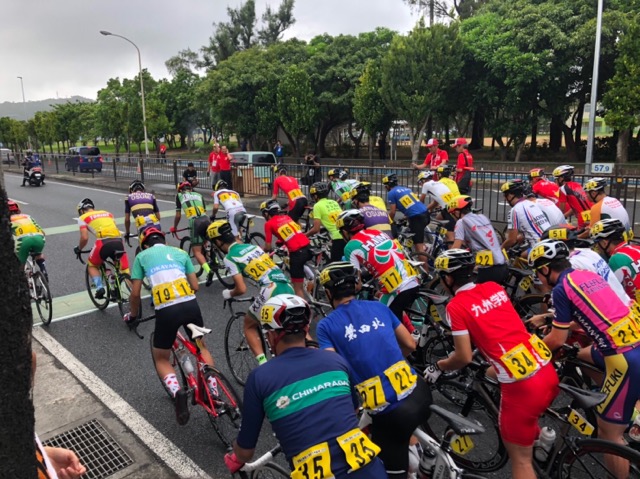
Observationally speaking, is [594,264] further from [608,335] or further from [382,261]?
[382,261]

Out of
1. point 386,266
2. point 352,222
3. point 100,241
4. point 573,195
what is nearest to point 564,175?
point 573,195

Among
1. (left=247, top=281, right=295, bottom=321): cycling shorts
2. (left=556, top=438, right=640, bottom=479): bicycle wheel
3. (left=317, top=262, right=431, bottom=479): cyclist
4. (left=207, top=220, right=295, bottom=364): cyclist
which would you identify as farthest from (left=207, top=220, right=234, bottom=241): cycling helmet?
(left=556, top=438, right=640, bottom=479): bicycle wheel

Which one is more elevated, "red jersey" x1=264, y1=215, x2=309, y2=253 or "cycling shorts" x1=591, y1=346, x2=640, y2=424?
"red jersey" x1=264, y1=215, x2=309, y2=253

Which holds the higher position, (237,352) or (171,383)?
(171,383)

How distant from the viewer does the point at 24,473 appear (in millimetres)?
1588

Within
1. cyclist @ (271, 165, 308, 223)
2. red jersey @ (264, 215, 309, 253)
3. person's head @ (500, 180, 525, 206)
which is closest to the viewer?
red jersey @ (264, 215, 309, 253)

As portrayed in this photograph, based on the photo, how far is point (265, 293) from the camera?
4.91m

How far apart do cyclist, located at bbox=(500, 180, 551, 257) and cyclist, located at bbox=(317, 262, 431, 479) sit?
168 inches

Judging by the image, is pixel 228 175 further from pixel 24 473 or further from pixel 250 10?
pixel 250 10

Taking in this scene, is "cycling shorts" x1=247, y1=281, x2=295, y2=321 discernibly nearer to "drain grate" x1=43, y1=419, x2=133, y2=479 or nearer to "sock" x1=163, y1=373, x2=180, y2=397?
"sock" x1=163, y1=373, x2=180, y2=397

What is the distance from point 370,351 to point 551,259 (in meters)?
1.98

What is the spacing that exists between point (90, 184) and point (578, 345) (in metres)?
26.8

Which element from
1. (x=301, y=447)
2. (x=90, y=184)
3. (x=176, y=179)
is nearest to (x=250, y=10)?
(x=90, y=184)

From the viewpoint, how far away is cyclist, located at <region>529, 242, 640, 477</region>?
336 centimetres
